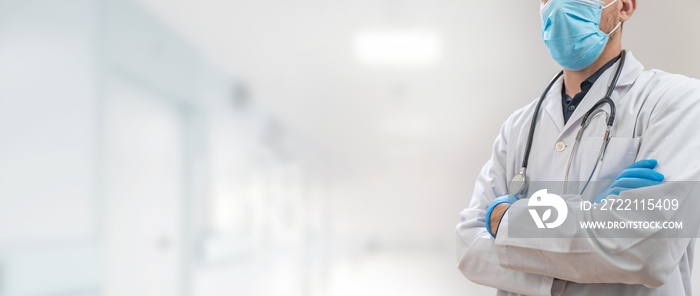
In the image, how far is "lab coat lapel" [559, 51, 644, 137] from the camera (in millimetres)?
1178

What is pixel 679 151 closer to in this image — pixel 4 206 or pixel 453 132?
pixel 453 132

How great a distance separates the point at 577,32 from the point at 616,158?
1.13ft

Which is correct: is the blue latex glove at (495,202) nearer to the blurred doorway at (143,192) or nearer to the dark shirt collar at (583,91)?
the dark shirt collar at (583,91)

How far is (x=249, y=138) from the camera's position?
7.79 ft

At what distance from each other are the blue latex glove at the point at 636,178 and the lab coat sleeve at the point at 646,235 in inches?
0.7

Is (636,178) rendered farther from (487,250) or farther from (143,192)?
(143,192)

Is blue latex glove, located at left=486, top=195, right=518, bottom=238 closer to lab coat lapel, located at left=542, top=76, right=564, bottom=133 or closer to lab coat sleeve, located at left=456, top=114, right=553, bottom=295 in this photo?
lab coat sleeve, located at left=456, top=114, right=553, bottom=295

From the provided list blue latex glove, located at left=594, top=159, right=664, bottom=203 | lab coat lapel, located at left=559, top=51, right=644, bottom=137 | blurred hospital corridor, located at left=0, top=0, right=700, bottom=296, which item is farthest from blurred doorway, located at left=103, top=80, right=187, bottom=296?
blue latex glove, located at left=594, top=159, right=664, bottom=203

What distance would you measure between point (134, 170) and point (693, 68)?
8.03 ft

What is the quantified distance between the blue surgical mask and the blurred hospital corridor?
91 centimetres

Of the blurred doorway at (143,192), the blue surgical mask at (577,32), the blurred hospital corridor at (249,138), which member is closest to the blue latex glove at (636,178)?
the blue surgical mask at (577,32)

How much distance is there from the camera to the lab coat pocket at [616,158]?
107 cm

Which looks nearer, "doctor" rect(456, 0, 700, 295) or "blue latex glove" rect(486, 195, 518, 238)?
"doctor" rect(456, 0, 700, 295)

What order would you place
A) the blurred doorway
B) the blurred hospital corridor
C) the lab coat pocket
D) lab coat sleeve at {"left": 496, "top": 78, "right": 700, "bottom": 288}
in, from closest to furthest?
lab coat sleeve at {"left": 496, "top": 78, "right": 700, "bottom": 288}, the lab coat pocket, the blurred hospital corridor, the blurred doorway
